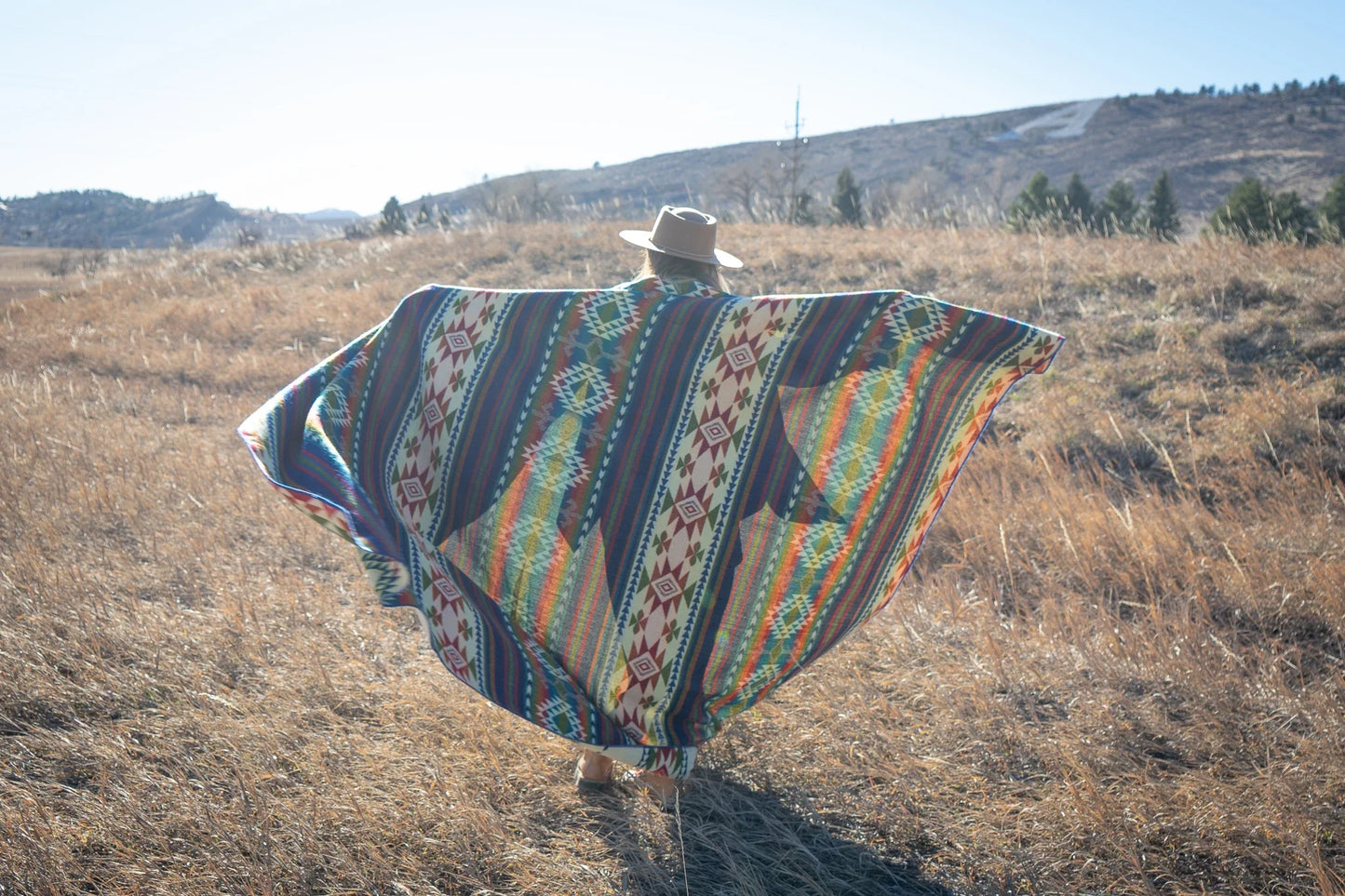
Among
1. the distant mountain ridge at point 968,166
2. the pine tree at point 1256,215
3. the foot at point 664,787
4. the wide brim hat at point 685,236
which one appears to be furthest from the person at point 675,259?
the distant mountain ridge at point 968,166

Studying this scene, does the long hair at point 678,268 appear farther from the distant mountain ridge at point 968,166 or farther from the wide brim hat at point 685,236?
the distant mountain ridge at point 968,166

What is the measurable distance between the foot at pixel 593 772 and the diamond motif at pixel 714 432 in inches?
44.0

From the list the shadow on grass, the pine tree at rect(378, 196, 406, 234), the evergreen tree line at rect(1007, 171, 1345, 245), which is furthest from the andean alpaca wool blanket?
the pine tree at rect(378, 196, 406, 234)

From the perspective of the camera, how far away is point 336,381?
8.96 feet

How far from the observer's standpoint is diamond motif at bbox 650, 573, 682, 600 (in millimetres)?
2496

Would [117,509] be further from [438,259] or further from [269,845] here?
[438,259]

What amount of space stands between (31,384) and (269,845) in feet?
26.7

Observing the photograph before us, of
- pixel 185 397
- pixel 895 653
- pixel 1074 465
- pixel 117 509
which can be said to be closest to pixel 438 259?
pixel 185 397

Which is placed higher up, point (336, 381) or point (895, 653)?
point (336, 381)

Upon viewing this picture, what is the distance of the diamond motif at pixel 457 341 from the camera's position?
270cm

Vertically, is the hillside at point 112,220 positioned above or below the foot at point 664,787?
above

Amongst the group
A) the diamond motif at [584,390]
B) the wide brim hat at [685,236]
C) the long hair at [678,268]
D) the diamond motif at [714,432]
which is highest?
the wide brim hat at [685,236]

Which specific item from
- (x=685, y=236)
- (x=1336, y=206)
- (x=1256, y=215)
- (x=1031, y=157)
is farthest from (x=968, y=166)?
(x=685, y=236)

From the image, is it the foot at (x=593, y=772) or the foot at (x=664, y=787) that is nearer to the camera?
the foot at (x=664, y=787)
